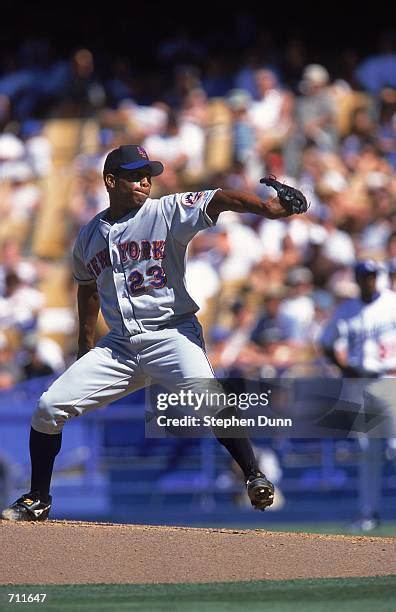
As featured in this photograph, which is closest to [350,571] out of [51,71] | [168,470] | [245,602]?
[245,602]

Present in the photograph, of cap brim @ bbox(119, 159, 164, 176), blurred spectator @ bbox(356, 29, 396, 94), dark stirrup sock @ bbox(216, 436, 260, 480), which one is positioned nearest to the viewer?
dark stirrup sock @ bbox(216, 436, 260, 480)

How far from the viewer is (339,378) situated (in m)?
9.59

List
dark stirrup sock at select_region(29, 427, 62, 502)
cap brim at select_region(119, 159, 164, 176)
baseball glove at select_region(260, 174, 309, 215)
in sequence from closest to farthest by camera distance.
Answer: baseball glove at select_region(260, 174, 309, 215), cap brim at select_region(119, 159, 164, 176), dark stirrup sock at select_region(29, 427, 62, 502)

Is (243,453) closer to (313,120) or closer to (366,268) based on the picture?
(366,268)

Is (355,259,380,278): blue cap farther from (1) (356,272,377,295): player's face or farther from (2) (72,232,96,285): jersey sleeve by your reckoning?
(2) (72,232,96,285): jersey sleeve

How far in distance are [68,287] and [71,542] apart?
22.2 ft

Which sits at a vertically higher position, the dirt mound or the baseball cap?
the baseball cap

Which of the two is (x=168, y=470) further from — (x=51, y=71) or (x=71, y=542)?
(x=51, y=71)

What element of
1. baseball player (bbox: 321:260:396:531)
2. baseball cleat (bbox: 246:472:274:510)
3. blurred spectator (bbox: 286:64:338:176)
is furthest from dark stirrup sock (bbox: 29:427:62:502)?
blurred spectator (bbox: 286:64:338:176)

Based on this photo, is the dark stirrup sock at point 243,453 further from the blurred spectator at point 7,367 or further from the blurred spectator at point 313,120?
the blurred spectator at point 313,120

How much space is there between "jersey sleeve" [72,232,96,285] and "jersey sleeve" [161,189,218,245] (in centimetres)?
55

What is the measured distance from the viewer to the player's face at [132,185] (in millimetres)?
6016

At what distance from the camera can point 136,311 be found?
5.93 meters

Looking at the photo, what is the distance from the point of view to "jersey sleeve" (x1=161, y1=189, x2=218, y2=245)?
18.8 feet
